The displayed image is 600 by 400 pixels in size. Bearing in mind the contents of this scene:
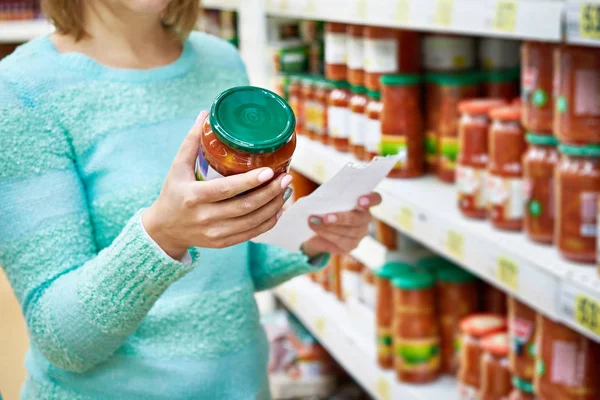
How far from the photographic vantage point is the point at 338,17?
218 cm

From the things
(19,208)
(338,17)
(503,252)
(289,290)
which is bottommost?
(289,290)

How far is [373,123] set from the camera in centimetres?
223

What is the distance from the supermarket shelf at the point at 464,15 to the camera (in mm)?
1372

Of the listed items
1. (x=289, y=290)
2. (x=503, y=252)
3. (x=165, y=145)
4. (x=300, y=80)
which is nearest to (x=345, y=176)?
(x=165, y=145)

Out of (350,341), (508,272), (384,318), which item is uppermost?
(508,272)

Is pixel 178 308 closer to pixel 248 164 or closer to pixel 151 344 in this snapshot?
pixel 151 344

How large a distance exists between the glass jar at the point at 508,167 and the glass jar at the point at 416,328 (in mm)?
387

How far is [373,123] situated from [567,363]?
892 millimetres

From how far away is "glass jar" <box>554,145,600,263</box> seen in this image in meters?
1.47

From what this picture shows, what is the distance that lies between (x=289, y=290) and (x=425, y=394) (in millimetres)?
1028

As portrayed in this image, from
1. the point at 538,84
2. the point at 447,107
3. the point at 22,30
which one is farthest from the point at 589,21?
the point at 22,30

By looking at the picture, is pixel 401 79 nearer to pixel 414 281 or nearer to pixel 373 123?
pixel 373 123

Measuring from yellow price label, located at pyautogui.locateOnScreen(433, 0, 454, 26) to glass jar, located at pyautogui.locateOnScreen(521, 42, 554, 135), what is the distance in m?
0.15

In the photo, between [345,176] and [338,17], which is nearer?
[345,176]
